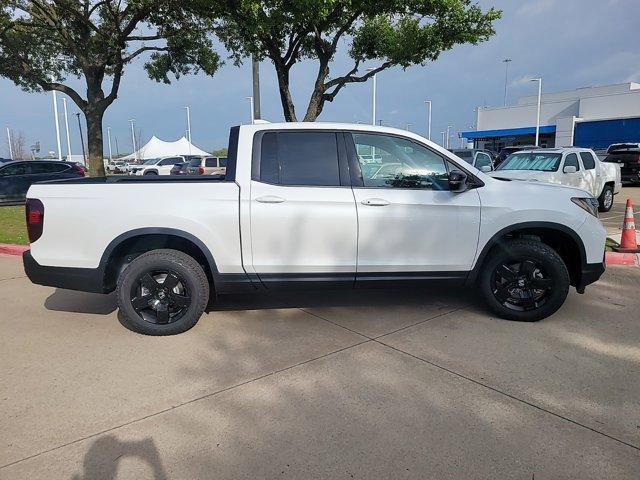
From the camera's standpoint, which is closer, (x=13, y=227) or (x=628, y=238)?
(x=628, y=238)

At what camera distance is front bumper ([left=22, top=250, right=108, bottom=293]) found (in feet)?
13.8

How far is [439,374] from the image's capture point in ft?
11.8

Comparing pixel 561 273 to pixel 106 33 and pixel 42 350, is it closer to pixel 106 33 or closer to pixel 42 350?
pixel 42 350

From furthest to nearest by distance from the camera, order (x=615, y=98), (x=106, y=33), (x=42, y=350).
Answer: (x=615, y=98) < (x=106, y=33) < (x=42, y=350)

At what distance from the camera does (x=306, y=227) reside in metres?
4.20

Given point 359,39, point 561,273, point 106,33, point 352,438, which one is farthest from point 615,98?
point 352,438

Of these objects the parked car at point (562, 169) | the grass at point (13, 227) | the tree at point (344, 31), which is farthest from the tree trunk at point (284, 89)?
the grass at point (13, 227)

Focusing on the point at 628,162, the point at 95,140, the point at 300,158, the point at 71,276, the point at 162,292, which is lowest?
the point at 162,292

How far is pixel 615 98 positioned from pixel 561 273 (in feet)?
149

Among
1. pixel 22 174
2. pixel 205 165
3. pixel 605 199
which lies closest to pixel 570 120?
pixel 205 165

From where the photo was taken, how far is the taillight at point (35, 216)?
13.6 feet

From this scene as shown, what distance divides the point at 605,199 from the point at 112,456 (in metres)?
13.9

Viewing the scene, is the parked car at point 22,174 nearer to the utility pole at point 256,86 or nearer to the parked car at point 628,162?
the utility pole at point 256,86

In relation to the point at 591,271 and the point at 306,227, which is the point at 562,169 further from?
the point at 306,227
